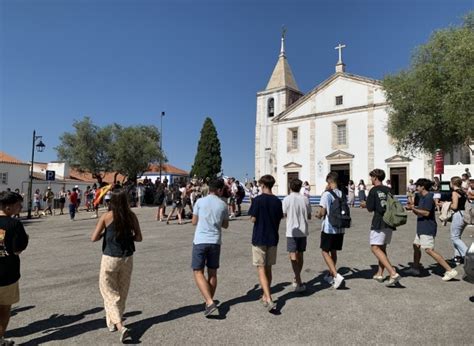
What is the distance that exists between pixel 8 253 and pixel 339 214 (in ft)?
14.7

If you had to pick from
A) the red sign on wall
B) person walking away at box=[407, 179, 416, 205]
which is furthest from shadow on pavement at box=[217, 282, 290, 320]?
the red sign on wall

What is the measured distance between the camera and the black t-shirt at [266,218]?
5266mm

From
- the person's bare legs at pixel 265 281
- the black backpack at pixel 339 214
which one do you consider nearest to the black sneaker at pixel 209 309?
the person's bare legs at pixel 265 281

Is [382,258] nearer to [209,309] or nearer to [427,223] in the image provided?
[427,223]

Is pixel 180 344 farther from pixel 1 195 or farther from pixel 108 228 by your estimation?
pixel 1 195

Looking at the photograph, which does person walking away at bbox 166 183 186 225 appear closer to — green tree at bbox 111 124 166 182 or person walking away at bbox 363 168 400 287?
person walking away at bbox 363 168 400 287

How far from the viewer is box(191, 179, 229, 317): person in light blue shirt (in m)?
4.86

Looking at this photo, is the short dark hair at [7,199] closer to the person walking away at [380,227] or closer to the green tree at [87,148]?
the person walking away at [380,227]

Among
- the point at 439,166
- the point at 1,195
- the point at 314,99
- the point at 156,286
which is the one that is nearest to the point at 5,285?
the point at 1,195

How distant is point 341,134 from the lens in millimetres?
36719

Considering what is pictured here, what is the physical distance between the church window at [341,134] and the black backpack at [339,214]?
31.5m

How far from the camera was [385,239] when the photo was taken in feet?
20.6

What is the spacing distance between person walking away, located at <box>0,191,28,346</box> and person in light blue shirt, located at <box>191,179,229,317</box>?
1.97 metres

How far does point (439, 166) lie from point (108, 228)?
912 inches
